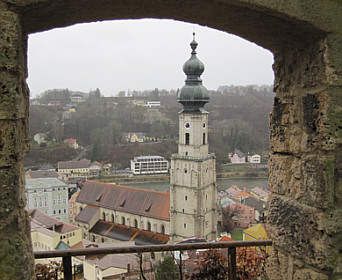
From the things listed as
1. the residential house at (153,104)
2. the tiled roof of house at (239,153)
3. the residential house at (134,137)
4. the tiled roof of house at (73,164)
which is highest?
the residential house at (153,104)

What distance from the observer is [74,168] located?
137 ft

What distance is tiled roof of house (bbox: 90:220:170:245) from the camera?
2223cm

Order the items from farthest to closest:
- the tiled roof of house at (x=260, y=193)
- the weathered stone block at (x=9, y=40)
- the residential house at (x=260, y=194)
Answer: the tiled roof of house at (x=260, y=193), the residential house at (x=260, y=194), the weathered stone block at (x=9, y=40)

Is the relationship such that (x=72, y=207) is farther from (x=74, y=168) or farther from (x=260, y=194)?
(x=260, y=194)

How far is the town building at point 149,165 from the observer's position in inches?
1688

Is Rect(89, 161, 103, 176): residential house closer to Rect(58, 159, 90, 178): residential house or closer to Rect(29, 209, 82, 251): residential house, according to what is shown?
Rect(58, 159, 90, 178): residential house

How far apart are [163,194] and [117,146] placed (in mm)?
26893

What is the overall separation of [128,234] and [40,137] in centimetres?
3121

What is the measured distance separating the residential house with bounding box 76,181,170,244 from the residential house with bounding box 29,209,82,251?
432 centimetres

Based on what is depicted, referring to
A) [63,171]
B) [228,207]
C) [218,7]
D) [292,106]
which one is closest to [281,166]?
[292,106]

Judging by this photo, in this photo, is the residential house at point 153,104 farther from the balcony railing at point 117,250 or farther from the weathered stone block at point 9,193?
the weathered stone block at point 9,193

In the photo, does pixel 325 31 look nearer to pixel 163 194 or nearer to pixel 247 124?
pixel 163 194

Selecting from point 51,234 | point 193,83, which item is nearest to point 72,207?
point 51,234

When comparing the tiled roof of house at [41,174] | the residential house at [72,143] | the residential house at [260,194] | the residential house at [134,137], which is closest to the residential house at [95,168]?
the residential house at [72,143]
